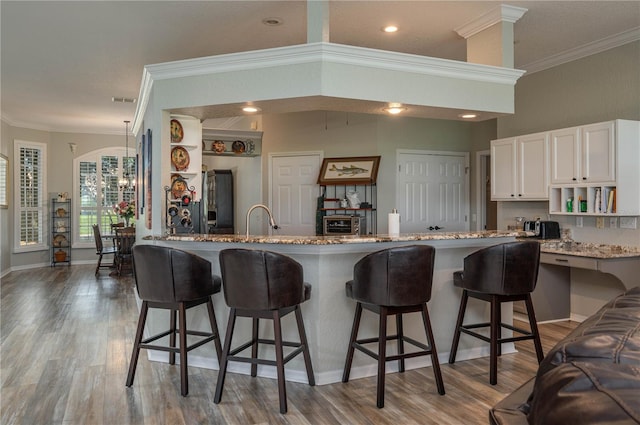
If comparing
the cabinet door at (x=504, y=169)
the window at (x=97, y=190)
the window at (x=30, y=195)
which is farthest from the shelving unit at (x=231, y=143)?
the window at (x=30, y=195)

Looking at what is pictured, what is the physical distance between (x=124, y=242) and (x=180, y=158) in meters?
4.58

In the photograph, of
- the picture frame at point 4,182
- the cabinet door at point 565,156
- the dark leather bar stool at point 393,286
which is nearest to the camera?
the dark leather bar stool at point 393,286

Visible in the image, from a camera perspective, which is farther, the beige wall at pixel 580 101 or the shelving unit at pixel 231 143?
the shelving unit at pixel 231 143

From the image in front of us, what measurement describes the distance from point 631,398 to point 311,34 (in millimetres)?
3169

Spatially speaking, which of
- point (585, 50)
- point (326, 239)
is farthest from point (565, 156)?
point (326, 239)

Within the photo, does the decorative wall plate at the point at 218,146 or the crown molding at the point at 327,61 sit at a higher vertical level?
the crown molding at the point at 327,61

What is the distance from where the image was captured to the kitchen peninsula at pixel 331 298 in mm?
3213

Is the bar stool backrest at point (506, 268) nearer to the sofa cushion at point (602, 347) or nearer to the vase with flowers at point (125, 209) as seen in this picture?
the sofa cushion at point (602, 347)

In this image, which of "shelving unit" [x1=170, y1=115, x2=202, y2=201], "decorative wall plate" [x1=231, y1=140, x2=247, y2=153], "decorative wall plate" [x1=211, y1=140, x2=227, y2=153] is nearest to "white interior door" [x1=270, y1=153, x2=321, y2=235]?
"decorative wall plate" [x1=231, y1=140, x2=247, y2=153]

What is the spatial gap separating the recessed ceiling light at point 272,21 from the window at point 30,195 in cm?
710

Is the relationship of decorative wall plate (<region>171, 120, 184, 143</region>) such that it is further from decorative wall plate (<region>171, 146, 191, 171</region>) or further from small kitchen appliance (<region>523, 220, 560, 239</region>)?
small kitchen appliance (<region>523, 220, 560, 239</region>)

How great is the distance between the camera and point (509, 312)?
390 cm

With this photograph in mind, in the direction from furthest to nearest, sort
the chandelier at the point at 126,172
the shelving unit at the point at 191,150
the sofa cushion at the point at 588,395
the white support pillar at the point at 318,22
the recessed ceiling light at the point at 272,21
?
the chandelier at the point at 126,172 → the shelving unit at the point at 191,150 → the recessed ceiling light at the point at 272,21 → the white support pillar at the point at 318,22 → the sofa cushion at the point at 588,395

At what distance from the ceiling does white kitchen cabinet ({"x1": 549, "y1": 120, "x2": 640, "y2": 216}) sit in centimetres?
92
